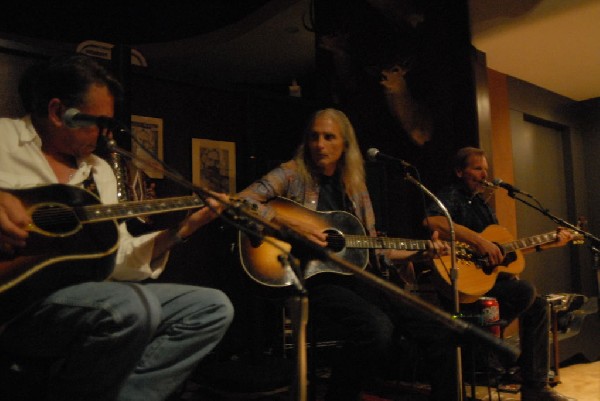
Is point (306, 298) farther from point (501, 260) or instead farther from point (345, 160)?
point (501, 260)

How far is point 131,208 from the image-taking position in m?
1.93

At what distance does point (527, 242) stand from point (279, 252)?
1994mm

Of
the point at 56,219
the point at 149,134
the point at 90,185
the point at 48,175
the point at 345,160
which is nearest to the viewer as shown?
the point at 56,219

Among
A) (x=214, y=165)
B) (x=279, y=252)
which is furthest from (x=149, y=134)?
(x=279, y=252)

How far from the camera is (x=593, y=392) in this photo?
356 cm

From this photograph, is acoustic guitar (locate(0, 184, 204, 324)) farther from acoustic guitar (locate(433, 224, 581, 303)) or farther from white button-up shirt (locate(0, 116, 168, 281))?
acoustic guitar (locate(433, 224, 581, 303))

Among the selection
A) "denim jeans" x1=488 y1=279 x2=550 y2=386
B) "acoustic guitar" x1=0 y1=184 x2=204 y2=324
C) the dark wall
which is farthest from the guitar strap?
"denim jeans" x1=488 y1=279 x2=550 y2=386

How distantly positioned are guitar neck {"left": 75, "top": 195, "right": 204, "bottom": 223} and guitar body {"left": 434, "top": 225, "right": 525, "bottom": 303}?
174 cm

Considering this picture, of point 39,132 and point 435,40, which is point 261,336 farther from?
point 435,40

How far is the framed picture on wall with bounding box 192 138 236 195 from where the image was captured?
384 cm

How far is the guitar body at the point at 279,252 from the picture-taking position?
2611mm

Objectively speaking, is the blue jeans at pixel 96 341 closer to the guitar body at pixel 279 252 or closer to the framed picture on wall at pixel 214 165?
the guitar body at pixel 279 252

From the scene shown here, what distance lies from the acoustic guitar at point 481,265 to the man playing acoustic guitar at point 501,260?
2.2 inches

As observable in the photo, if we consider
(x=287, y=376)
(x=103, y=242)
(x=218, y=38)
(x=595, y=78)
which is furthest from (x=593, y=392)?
(x=218, y=38)
